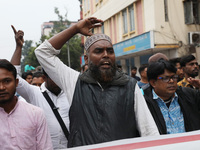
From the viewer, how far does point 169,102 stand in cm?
263

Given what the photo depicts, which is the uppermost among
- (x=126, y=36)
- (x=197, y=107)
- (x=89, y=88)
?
(x=126, y=36)

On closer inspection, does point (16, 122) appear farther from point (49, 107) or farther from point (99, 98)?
point (49, 107)

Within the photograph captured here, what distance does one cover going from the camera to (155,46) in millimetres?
12914

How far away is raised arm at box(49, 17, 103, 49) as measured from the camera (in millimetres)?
2045

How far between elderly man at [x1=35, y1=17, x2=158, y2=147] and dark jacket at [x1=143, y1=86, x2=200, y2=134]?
23.1 inches

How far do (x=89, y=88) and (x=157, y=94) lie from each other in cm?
101

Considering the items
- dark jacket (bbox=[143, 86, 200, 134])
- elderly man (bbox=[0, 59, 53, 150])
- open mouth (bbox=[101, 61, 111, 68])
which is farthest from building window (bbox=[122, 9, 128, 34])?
elderly man (bbox=[0, 59, 53, 150])

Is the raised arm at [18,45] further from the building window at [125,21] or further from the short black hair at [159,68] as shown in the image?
the building window at [125,21]

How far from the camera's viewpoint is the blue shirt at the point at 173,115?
2457mm

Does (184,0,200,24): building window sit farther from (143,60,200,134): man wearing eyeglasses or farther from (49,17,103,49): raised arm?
(49,17,103,49): raised arm

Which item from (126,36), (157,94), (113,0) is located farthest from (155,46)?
(157,94)

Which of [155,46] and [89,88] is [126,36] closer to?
[155,46]

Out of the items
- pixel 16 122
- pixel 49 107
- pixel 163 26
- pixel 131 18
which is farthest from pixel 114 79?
pixel 131 18

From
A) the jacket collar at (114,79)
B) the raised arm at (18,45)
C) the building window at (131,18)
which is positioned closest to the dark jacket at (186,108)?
the jacket collar at (114,79)
